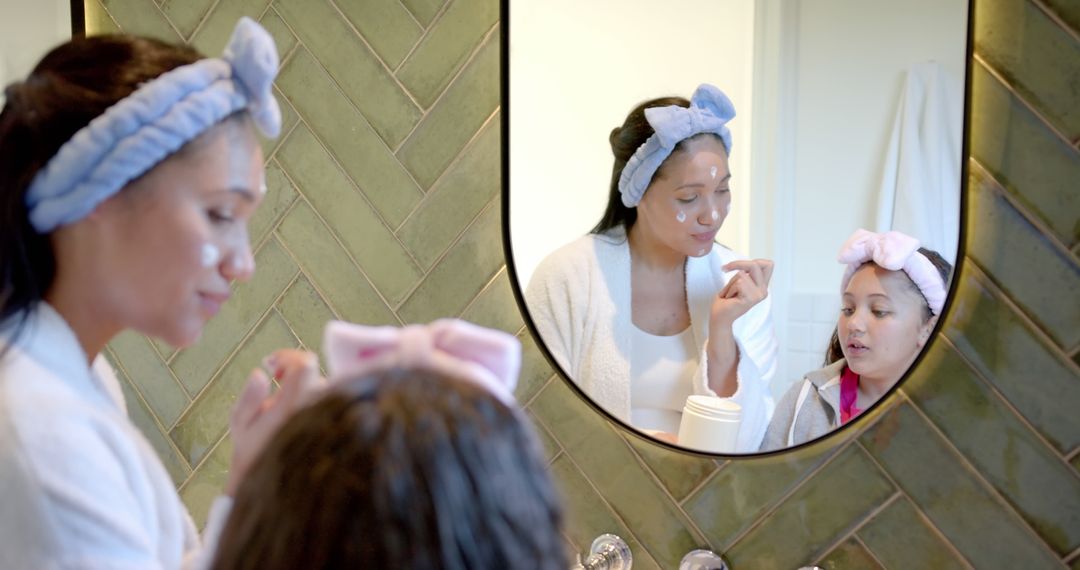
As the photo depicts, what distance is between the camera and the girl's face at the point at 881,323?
1182 millimetres

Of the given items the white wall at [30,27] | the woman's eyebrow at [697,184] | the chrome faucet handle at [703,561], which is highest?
the woman's eyebrow at [697,184]

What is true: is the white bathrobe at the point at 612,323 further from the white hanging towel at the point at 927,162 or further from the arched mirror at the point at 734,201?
the white hanging towel at the point at 927,162

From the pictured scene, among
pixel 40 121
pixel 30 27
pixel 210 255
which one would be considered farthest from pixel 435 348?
pixel 30 27

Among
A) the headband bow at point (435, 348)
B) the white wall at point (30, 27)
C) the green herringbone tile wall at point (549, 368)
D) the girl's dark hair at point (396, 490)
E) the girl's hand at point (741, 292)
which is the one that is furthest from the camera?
the white wall at point (30, 27)

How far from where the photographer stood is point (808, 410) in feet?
4.06

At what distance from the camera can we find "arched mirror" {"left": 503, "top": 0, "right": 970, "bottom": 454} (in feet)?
3.86

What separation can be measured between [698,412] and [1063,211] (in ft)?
1.53

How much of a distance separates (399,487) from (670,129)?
0.91 metres

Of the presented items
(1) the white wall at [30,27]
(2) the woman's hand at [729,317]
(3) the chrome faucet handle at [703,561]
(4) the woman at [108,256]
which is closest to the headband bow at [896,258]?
(2) the woman's hand at [729,317]

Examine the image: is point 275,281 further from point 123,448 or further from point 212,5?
point 123,448

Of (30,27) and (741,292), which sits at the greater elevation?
(741,292)

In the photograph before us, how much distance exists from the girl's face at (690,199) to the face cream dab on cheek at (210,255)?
633mm

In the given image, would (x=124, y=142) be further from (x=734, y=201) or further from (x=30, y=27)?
(x=30, y=27)

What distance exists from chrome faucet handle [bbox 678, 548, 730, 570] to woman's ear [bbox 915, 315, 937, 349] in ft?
1.17
